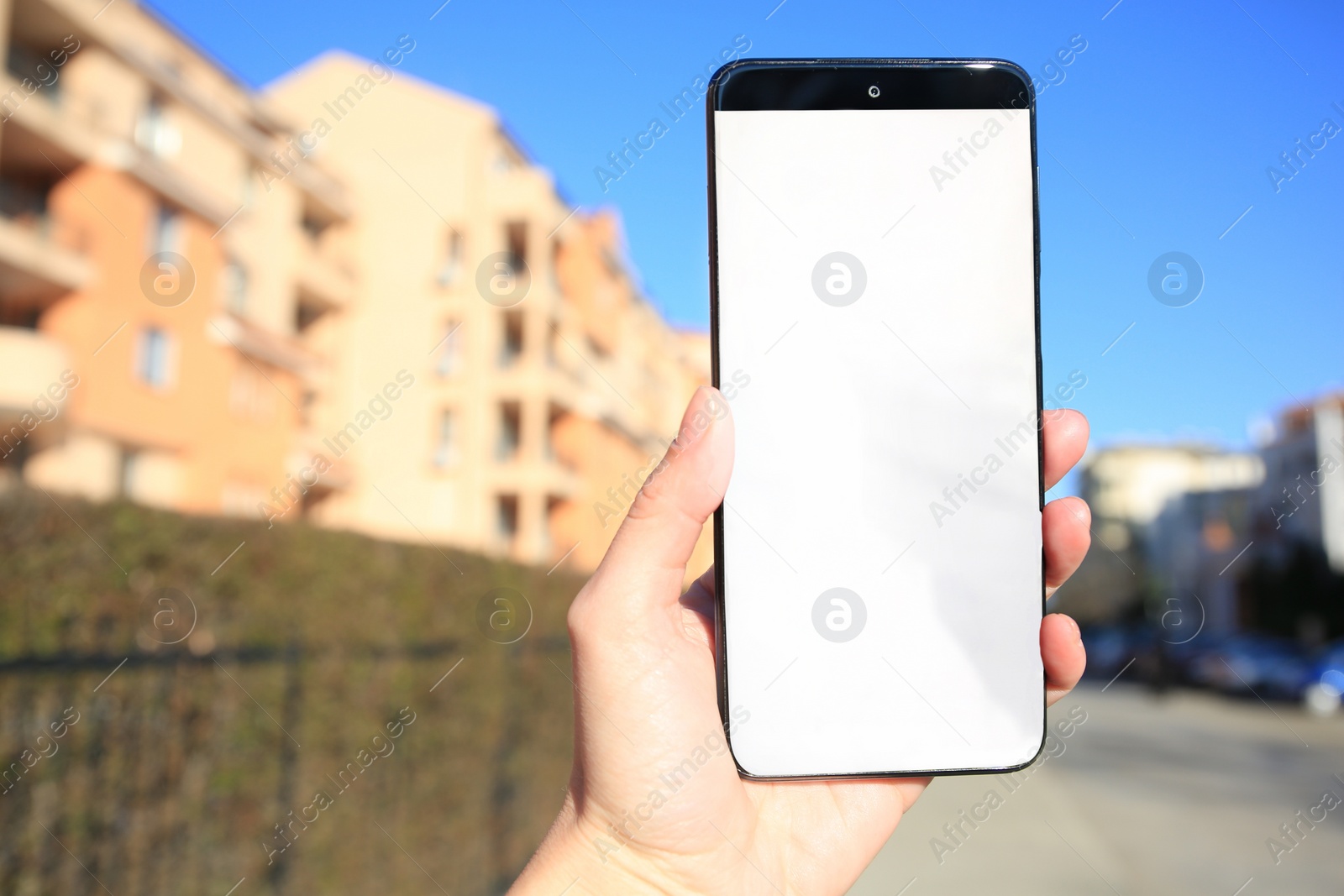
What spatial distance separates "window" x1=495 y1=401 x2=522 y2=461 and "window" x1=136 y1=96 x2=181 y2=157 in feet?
33.8

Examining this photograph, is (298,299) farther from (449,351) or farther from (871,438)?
(871,438)

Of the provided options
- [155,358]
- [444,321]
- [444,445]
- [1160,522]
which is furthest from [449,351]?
[1160,522]

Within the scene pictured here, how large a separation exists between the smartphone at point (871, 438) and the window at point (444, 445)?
2345 cm

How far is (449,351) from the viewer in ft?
81.5

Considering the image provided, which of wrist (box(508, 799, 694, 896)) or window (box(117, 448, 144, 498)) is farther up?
wrist (box(508, 799, 694, 896))

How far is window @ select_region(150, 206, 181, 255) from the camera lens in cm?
1750

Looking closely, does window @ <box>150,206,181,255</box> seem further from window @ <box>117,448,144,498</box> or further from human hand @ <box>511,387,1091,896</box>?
human hand @ <box>511,387,1091,896</box>

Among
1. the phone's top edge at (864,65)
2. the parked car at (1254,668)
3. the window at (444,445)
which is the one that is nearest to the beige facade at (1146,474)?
the parked car at (1254,668)

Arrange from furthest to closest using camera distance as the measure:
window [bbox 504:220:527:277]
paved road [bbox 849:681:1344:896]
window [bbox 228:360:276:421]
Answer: window [bbox 504:220:527:277] → window [bbox 228:360:276:421] → paved road [bbox 849:681:1344:896]

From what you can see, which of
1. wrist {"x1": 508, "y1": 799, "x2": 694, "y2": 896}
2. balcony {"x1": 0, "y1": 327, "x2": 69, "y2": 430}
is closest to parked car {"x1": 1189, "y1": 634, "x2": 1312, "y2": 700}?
wrist {"x1": 508, "y1": 799, "x2": 694, "y2": 896}

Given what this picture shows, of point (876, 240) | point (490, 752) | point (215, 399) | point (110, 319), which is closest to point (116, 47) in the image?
point (110, 319)

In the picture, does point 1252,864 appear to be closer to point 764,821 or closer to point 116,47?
point 764,821

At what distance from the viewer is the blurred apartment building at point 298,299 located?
15.9 metres

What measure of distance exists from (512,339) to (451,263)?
298cm
